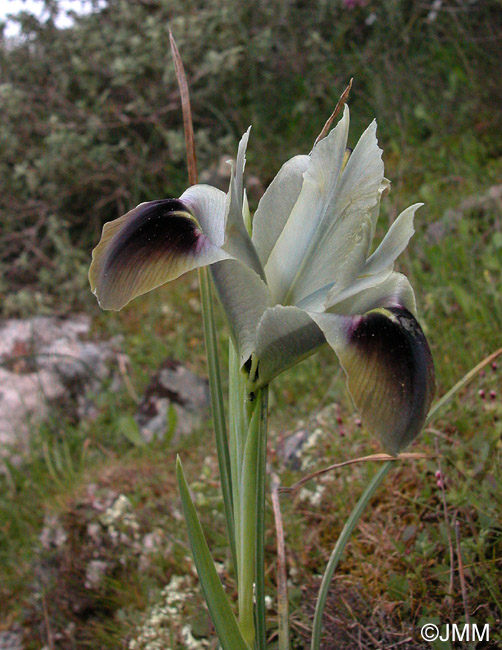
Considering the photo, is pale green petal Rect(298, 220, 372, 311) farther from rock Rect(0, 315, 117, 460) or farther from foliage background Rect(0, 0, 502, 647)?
rock Rect(0, 315, 117, 460)

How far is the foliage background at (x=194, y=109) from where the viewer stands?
128 inches

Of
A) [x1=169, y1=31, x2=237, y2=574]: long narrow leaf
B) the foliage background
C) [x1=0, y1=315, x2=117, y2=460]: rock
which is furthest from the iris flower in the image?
[x1=0, y1=315, x2=117, y2=460]: rock

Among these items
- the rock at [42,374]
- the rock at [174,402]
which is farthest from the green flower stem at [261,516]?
the rock at [42,374]

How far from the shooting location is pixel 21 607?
198cm

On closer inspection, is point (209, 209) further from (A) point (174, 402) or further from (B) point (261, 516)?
(A) point (174, 402)

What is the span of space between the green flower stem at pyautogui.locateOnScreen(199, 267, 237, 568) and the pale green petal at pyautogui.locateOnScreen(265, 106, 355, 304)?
0.57 ft

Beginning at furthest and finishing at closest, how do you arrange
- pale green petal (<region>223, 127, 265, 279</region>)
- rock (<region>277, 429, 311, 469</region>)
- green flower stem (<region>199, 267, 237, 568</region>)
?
rock (<region>277, 429, 311, 469</region>), green flower stem (<region>199, 267, 237, 568</region>), pale green petal (<region>223, 127, 265, 279</region>)

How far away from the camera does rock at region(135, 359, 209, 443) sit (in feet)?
8.25

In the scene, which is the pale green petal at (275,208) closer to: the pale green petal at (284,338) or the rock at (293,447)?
the pale green petal at (284,338)

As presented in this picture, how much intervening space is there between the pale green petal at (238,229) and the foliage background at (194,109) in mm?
1989

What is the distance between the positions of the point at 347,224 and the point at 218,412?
1.10ft

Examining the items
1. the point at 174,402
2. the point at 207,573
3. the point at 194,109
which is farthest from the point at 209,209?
the point at 194,109

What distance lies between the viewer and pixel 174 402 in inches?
103

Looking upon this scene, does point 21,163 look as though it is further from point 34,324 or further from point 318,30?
point 318,30
